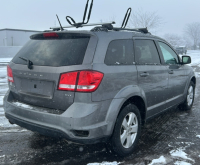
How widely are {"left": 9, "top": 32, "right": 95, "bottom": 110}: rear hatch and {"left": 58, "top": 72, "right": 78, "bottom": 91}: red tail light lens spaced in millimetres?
43

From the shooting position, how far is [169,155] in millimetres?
3297

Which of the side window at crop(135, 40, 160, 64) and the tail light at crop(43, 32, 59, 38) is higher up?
the tail light at crop(43, 32, 59, 38)

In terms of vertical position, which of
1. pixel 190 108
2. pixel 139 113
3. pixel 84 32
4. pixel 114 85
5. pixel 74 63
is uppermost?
pixel 84 32

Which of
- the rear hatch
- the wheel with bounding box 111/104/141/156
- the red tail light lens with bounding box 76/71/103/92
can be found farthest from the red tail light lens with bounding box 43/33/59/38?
the wheel with bounding box 111/104/141/156

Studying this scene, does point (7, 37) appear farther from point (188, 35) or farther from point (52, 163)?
point (188, 35)

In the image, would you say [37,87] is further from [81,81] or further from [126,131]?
[126,131]

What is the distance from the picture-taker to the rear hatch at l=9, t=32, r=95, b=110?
2.75m

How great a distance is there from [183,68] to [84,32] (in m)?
2.86

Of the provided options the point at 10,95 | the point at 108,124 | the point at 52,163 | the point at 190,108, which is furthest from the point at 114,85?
the point at 190,108

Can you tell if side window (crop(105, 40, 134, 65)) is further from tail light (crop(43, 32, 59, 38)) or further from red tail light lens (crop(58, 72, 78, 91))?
tail light (crop(43, 32, 59, 38))

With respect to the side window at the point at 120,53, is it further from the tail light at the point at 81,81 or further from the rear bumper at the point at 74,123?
the rear bumper at the point at 74,123

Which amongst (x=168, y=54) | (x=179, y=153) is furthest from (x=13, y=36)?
(x=179, y=153)

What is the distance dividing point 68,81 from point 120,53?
2.97 feet

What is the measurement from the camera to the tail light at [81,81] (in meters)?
2.66
